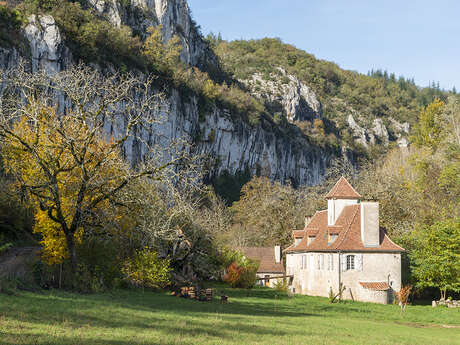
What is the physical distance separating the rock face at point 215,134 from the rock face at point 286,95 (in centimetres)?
1710

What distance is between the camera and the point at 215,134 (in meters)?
87.7

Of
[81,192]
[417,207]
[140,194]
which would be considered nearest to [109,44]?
[417,207]

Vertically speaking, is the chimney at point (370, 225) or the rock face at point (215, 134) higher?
the rock face at point (215, 134)

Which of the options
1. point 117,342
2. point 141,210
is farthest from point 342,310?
point 117,342

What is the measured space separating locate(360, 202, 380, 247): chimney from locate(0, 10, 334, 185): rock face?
835 inches

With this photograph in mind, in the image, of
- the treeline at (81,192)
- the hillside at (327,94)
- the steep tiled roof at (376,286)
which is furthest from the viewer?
the hillside at (327,94)

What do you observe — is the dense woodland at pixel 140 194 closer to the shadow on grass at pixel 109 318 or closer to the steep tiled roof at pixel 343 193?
the shadow on grass at pixel 109 318

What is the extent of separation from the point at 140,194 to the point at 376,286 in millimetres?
21073

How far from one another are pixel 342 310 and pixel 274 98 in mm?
110065

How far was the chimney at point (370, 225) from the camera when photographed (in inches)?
1542

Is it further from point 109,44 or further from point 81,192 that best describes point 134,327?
point 109,44

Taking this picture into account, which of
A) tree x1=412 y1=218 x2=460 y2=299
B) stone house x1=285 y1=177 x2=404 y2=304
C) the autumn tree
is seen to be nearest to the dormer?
stone house x1=285 y1=177 x2=404 y2=304

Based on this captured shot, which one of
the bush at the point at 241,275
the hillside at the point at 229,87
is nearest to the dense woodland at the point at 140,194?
the hillside at the point at 229,87

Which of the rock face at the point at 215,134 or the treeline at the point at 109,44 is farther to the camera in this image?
the treeline at the point at 109,44
